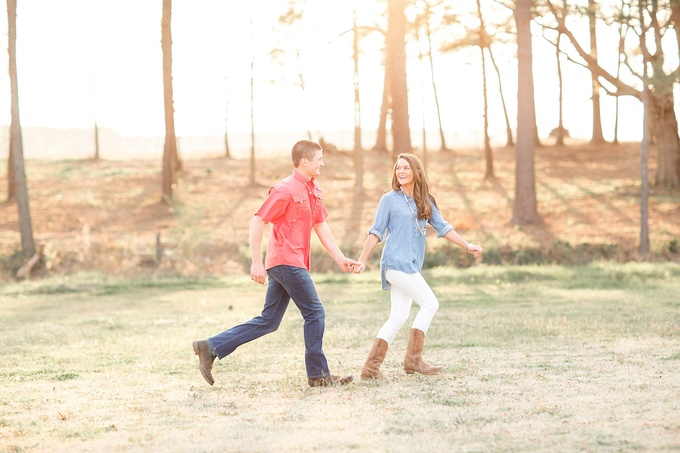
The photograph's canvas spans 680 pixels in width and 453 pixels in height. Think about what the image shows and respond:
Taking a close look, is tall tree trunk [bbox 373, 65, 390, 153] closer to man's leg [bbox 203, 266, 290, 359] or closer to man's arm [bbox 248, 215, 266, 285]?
man's leg [bbox 203, 266, 290, 359]

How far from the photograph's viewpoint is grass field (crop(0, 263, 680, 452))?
5.91 meters

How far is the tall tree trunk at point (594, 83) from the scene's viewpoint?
25.0 meters

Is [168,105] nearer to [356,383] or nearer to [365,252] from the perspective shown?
[365,252]

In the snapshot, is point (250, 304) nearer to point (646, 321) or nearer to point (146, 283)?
point (146, 283)

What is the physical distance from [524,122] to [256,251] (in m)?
19.9

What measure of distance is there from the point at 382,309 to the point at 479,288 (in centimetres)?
377

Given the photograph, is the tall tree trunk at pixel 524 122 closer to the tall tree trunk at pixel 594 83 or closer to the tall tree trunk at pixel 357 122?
the tall tree trunk at pixel 594 83

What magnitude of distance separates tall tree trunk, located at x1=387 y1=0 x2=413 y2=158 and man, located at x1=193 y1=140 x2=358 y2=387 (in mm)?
18672

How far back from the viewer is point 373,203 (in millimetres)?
33312

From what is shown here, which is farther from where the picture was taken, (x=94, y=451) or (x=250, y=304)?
(x=250, y=304)

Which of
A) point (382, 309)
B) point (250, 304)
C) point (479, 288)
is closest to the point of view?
point (382, 309)

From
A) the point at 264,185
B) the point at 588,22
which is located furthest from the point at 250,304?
the point at 264,185

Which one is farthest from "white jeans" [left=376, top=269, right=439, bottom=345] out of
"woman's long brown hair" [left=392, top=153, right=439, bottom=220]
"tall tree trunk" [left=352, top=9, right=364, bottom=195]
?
"tall tree trunk" [left=352, top=9, right=364, bottom=195]

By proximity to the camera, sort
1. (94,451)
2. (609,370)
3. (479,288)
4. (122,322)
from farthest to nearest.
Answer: (479,288) → (122,322) → (609,370) → (94,451)
